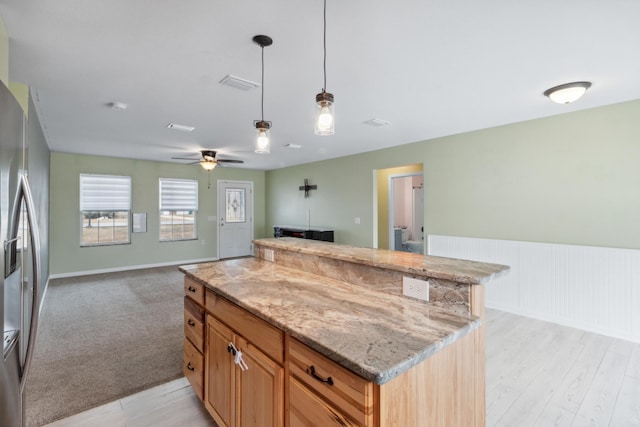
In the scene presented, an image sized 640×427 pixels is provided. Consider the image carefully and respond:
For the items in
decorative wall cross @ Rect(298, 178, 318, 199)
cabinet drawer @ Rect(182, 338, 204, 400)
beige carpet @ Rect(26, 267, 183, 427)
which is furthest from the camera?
decorative wall cross @ Rect(298, 178, 318, 199)

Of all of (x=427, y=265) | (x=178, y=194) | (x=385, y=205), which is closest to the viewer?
(x=427, y=265)

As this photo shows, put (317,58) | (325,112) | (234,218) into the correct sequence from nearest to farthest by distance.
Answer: (325,112) → (317,58) → (234,218)

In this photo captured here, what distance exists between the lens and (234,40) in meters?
2.06

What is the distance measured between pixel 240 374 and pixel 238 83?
2.30 metres

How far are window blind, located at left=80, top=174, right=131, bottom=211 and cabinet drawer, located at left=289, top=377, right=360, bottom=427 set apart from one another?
22.3 feet

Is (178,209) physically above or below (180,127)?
below

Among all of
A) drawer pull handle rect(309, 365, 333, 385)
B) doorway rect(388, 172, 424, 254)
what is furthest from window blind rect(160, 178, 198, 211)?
drawer pull handle rect(309, 365, 333, 385)

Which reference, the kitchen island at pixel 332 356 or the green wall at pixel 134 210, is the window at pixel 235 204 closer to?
the green wall at pixel 134 210

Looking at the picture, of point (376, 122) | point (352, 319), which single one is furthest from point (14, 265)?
point (376, 122)

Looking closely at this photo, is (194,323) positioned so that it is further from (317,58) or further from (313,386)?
(317,58)

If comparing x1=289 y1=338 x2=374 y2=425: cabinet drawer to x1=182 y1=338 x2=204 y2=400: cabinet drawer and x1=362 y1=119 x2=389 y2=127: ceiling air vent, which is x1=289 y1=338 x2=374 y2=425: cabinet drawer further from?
x1=362 y1=119 x2=389 y2=127: ceiling air vent

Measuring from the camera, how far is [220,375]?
1766mm

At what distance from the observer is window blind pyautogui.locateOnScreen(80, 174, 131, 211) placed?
621cm

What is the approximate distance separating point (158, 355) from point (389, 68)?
3269 mm
